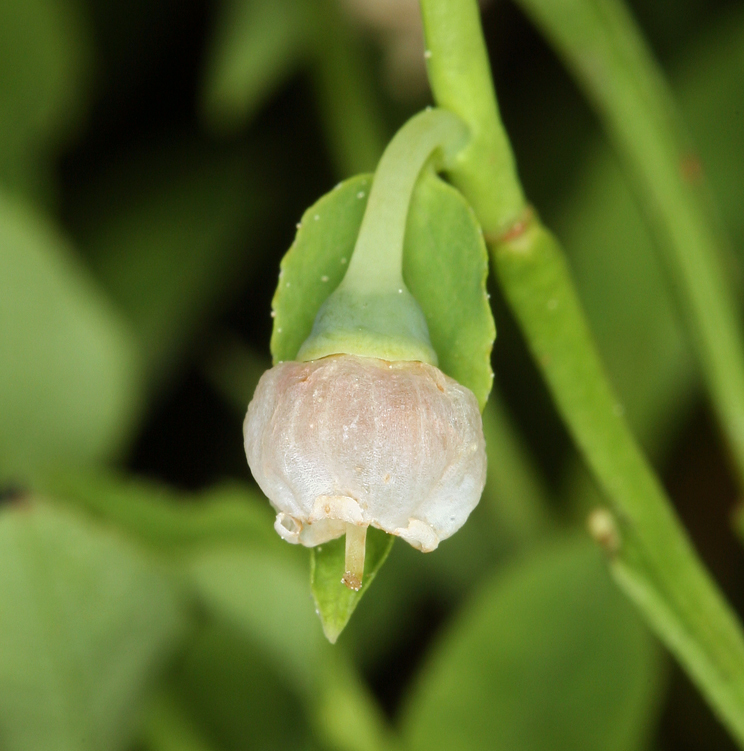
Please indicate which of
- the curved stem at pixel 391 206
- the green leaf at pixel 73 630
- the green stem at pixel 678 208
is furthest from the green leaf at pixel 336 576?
the green stem at pixel 678 208

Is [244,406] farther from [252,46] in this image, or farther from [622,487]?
[622,487]

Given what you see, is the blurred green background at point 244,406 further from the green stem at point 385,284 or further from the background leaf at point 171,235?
the green stem at point 385,284

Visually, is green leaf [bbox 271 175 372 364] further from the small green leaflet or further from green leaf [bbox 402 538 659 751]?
green leaf [bbox 402 538 659 751]

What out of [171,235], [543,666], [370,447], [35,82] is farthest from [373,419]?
[171,235]

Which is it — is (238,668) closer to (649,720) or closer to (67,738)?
(67,738)

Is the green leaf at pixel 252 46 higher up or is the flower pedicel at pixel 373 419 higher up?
the green leaf at pixel 252 46

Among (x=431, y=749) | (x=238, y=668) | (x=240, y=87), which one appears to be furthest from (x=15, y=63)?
(x=431, y=749)
